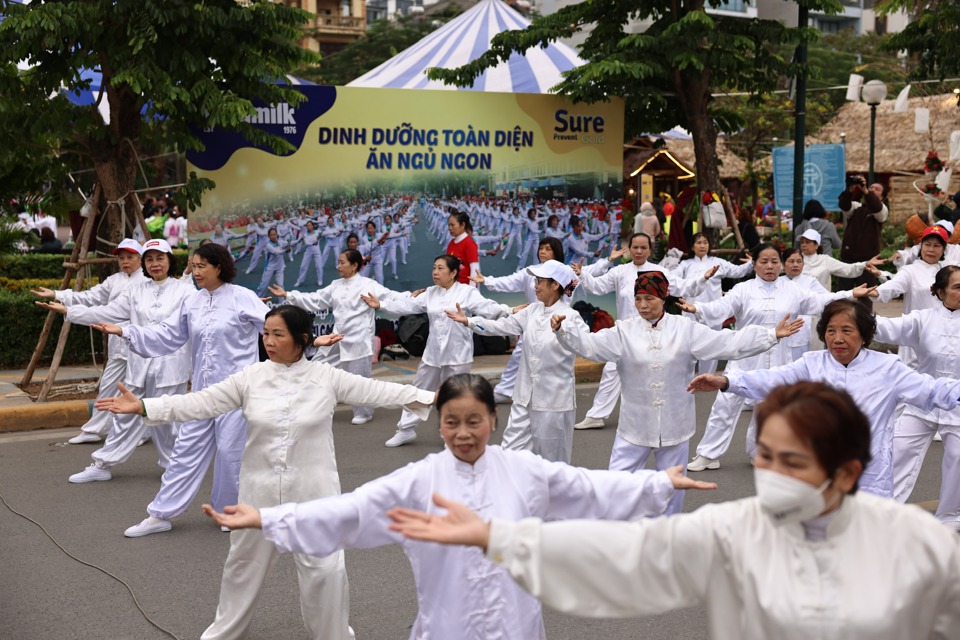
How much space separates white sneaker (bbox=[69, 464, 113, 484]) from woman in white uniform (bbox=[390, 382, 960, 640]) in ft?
19.5

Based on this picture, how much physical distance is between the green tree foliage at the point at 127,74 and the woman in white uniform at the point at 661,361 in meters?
5.63

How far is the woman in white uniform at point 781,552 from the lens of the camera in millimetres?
2520

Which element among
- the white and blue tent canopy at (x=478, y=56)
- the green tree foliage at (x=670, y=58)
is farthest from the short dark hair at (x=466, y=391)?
the white and blue tent canopy at (x=478, y=56)

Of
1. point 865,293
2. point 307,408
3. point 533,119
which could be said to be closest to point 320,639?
point 307,408

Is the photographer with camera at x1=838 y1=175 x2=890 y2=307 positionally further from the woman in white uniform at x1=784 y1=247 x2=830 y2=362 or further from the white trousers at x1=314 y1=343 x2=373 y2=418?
the white trousers at x1=314 y1=343 x2=373 y2=418

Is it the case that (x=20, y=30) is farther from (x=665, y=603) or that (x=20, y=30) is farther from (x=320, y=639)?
(x=665, y=603)

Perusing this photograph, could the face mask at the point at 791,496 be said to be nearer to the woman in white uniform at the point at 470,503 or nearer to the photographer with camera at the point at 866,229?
the woman in white uniform at the point at 470,503

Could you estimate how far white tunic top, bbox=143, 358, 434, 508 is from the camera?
4.95m

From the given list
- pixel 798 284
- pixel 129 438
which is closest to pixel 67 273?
pixel 129 438

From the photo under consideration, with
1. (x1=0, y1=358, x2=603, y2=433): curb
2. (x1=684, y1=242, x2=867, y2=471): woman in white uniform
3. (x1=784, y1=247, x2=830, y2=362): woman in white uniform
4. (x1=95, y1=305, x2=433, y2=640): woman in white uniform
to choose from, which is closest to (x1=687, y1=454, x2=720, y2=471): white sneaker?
(x1=684, y1=242, x2=867, y2=471): woman in white uniform

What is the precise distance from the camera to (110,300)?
9.01 m

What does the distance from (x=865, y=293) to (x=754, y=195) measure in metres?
22.1

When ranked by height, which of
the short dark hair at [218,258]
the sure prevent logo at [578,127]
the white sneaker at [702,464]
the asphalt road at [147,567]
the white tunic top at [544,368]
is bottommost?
the asphalt road at [147,567]

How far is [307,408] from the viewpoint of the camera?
4.97 meters
